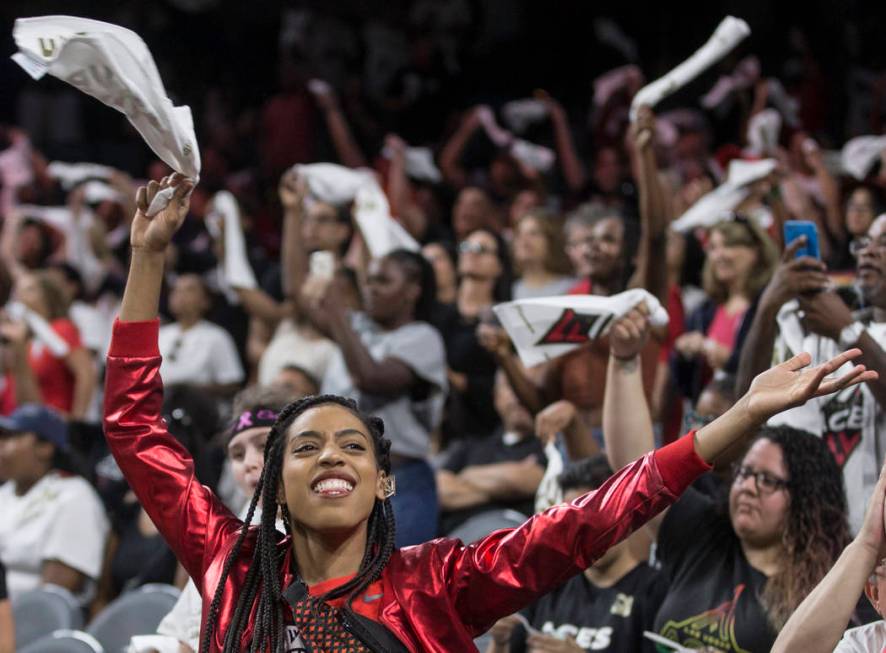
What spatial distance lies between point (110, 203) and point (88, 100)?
8.92 feet

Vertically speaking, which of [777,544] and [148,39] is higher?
[148,39]

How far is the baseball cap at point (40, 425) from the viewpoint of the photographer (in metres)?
6.17

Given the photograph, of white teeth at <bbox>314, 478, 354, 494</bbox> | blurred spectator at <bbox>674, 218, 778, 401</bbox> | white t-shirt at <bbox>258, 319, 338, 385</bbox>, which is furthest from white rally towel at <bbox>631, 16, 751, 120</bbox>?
white teeth at <bbox>314, 478, 354, 494</bbox>

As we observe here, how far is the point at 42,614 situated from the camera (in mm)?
5125

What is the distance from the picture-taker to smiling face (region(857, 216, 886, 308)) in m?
3.86

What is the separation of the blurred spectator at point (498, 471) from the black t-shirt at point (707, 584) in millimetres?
1646

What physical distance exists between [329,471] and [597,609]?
1451 mm

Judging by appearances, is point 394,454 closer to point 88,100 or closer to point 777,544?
point 777,544

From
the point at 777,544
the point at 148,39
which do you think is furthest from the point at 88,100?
the point at 777,544

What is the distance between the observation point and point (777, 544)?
362 cm

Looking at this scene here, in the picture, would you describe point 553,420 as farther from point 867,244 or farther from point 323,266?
point 323,266

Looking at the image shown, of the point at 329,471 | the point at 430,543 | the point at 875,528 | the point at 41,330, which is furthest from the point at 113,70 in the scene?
the point at 41,330

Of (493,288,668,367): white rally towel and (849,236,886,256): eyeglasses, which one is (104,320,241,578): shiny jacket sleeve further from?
(849,236,886,256): eyeglasses

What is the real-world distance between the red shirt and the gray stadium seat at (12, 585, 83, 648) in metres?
2.52
